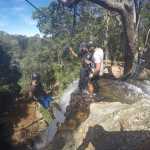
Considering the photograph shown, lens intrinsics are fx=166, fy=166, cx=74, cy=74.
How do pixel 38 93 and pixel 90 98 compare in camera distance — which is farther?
pixel 38 93

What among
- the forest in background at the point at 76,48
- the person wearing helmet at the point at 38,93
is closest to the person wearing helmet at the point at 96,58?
the person wearing helmet at the point at 38,93

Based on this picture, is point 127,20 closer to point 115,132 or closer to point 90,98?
point 90,98

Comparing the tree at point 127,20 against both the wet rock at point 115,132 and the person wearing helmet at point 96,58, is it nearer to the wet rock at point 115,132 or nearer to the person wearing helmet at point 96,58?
the person wearing helmet at point 96,58

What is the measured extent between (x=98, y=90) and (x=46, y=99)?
212 cm

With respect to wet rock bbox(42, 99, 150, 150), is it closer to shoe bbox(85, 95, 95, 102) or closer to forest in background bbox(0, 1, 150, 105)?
shoe bbox(85, 95, 95, 102)

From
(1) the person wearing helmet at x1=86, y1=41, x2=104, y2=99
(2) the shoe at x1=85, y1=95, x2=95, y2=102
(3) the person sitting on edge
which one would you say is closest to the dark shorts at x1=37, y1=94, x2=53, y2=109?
(3) the person sitting on edge

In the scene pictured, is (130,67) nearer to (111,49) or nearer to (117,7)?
(117,7)

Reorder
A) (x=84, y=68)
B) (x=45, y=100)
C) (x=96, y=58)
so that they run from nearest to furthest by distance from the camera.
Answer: (x=96, y=58)
(x=84, y=68)
(x=45, y=100)

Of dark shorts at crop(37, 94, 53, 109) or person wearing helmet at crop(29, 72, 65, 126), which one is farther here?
Answer: dark shorts at crop(37, 94, 53, 109)

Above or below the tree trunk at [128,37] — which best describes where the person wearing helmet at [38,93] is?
below

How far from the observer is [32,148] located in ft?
41.2

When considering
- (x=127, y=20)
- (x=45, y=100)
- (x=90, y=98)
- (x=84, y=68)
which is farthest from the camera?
(x=127, y=20)

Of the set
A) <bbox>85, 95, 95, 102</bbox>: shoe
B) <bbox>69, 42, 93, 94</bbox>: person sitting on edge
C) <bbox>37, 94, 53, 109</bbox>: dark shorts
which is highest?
<bbox>69, 42, 93, 94</bbox>: person sitting on edge

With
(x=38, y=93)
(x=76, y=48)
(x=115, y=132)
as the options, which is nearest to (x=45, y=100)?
(x=38, y=93)
